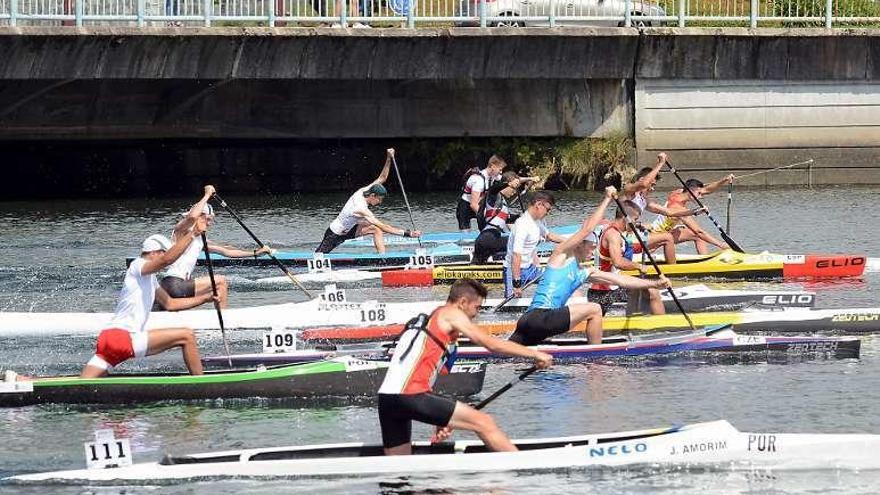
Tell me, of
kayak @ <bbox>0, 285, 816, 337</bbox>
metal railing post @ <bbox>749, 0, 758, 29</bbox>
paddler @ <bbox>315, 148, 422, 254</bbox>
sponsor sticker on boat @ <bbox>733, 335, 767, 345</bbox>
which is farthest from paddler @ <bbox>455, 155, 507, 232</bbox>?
metal railing post @ <bbox>749, 0, 758, 29</bbox>

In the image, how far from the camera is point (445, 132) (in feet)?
122

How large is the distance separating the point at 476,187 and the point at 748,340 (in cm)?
862

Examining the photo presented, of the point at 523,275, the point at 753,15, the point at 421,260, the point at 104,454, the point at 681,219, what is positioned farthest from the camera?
the point at 753,15

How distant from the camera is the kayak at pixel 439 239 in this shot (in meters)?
26.7

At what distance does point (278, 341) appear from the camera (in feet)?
55.7

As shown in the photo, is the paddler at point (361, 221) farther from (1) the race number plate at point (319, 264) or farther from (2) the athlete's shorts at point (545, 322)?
(2) the athlete's shorts at point (545, 322)

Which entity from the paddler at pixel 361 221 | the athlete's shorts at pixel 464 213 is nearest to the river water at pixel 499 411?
the paddler at pixel 361 221

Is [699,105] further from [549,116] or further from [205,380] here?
[205,380]

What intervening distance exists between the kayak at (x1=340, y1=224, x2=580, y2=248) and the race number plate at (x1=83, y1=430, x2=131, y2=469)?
1319 cm

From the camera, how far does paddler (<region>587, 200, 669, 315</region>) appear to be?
1819 cm

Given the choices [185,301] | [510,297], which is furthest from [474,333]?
[185,301]

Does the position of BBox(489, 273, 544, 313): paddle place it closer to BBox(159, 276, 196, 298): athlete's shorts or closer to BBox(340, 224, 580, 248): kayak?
BBox(159, 276, 196, 298): athlete's shorts

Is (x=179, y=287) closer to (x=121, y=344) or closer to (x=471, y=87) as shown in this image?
(x=121, y=344)

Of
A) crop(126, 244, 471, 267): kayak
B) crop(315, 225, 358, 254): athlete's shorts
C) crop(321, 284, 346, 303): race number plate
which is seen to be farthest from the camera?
crop(126, 244, 471, 267): kayak
